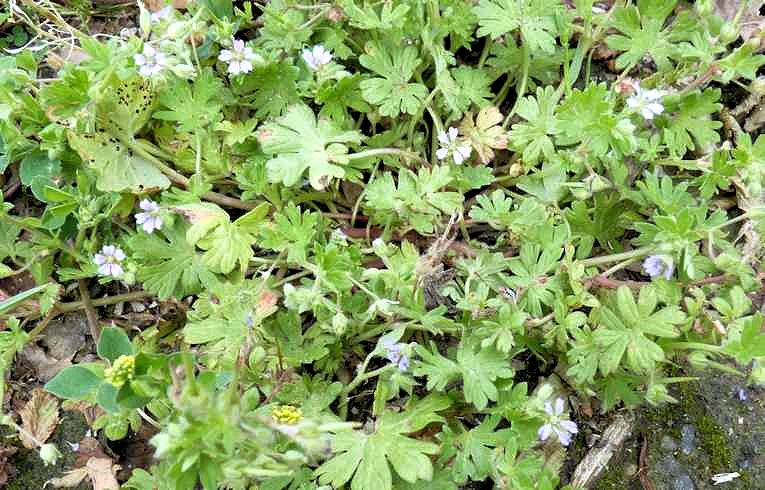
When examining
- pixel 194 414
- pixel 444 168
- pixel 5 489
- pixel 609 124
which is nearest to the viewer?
pixel 194 414

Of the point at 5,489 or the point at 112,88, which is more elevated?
the point at 112,88

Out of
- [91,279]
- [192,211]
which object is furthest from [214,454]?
[91,279]

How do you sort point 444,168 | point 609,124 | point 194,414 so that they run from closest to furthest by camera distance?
point 194,414 → point 609,124 → point 444,168

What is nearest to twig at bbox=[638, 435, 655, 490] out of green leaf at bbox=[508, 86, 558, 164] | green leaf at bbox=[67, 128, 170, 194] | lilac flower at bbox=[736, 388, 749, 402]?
lilac flower at bbox=[736, 388, 749, 402]

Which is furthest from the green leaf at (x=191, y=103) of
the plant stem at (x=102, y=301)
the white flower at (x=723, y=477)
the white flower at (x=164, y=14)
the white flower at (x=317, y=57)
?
the white flower at (x=723, y=477)

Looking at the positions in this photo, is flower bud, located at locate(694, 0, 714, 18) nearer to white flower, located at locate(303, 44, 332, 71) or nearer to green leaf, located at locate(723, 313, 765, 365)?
green leaf, located at locate(723, 313, 765, 365)

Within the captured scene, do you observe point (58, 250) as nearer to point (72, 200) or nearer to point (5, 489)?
point (72, 200)

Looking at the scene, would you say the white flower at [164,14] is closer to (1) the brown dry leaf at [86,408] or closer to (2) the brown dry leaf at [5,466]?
(1) the brown dry leaf at [86,408]
